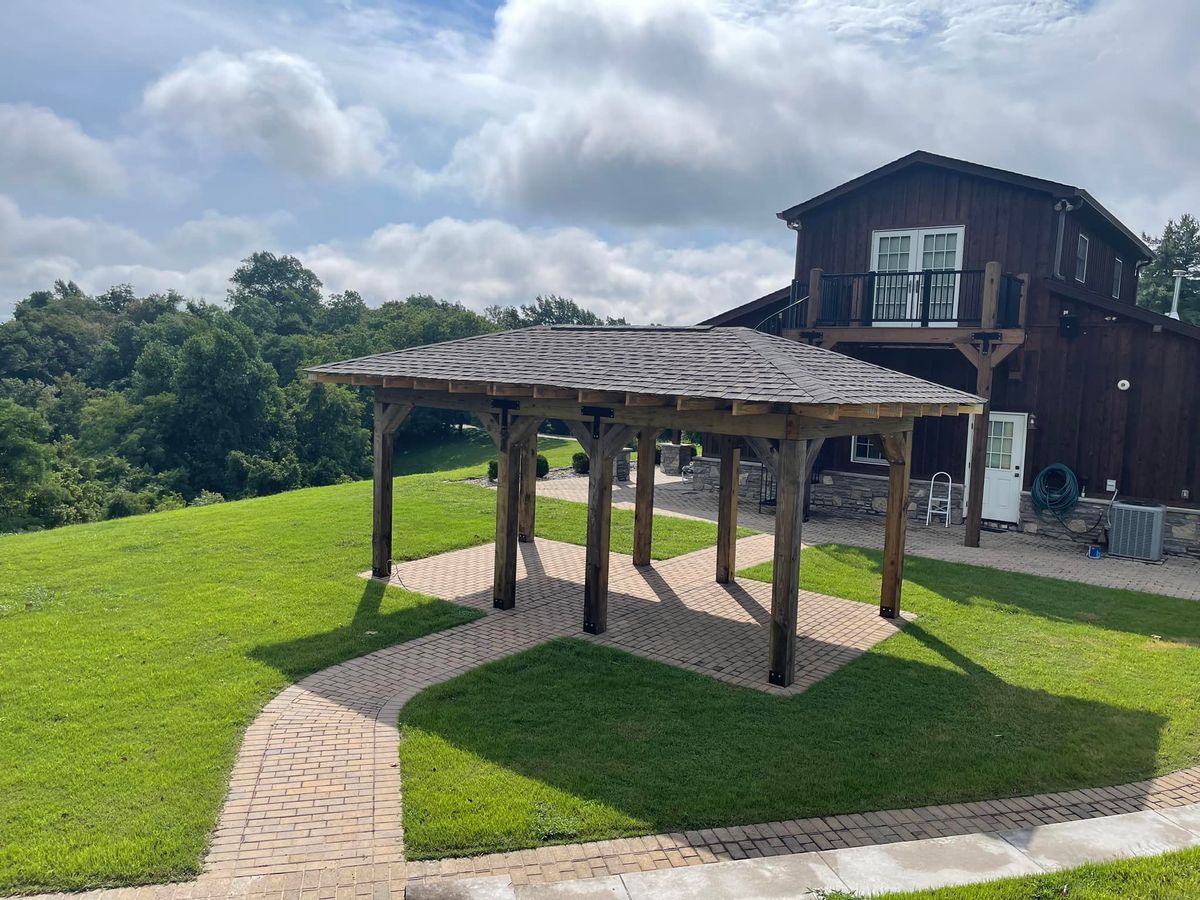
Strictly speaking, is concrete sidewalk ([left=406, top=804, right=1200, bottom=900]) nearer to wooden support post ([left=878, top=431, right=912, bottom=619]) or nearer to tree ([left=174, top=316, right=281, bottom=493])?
wooden support post ([left=878, top=431, right=912, bottom=619])

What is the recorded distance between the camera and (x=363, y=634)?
352 inches

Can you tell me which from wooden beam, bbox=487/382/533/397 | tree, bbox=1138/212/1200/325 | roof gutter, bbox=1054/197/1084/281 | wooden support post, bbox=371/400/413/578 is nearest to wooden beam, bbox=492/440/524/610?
wooden beam, bbox=487/382/533/397

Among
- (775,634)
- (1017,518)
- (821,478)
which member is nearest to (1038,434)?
(1017,518)

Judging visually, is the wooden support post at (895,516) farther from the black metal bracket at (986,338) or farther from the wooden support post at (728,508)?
the black metal bracket at (986,338)

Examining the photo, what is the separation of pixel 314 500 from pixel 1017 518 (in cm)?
1485

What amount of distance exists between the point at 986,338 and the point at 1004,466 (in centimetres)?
293

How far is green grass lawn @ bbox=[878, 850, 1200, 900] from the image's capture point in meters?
4.43

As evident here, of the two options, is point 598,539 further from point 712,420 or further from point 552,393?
point 712,420

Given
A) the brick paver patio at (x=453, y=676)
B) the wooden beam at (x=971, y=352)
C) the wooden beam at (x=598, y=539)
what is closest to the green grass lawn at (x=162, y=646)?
the brick paver patio at (x=453, y=676)

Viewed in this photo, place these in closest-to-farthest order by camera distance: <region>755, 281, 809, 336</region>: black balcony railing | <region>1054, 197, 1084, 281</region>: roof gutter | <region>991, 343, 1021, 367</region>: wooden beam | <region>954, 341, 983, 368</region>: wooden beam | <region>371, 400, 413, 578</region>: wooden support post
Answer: <region>371, 400, 413, 578</region>: wooden support post
<region>991, 343, 1021, 367</region>: wooden beam
<region>954, 341, 983, 368</region>: wooden beam
<region>1054, 197, 1084, 281</region>: roof gutter
<region>755, 281, 809, 336</region>: black balcony railing

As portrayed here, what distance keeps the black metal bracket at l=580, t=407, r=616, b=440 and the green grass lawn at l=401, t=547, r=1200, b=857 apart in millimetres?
2348

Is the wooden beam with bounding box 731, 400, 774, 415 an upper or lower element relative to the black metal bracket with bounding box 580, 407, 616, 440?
upper

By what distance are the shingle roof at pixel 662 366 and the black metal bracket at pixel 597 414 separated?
408 millimetres

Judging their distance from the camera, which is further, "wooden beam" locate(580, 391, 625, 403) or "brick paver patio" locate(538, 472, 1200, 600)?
"brick paver patio" locate(538, 472, 1200, 600)
